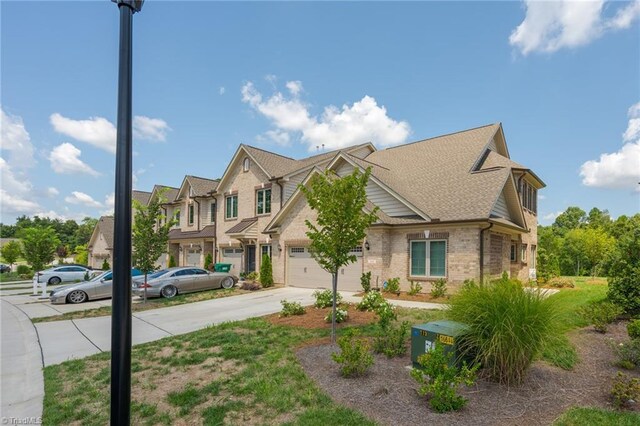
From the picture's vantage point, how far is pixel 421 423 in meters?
4.19

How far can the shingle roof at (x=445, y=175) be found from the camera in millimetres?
15086

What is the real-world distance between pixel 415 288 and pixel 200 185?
21.5 m

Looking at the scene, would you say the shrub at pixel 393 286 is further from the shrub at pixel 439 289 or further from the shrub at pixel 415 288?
the shrub at pixel 439 289

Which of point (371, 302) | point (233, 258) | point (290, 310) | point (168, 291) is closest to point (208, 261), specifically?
point (233, 258)

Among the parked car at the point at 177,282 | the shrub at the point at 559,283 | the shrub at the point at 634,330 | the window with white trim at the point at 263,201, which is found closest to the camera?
the shrub at the point at 634,330

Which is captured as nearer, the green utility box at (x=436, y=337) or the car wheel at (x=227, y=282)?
the green utility box at (x=436, y=337)

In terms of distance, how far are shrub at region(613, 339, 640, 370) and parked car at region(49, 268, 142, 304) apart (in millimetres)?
20006

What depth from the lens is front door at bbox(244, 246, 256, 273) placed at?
77.0 feet

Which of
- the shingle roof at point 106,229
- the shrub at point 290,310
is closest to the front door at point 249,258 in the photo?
the shrub at point 290,310

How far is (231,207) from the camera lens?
85.0ft

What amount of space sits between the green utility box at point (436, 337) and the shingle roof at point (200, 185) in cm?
2501

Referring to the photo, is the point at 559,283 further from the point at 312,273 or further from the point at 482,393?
the point at 482,393

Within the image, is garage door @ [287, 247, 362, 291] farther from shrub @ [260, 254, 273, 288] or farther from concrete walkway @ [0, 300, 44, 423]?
concrete walkway @ [0, 300, 44, 423]

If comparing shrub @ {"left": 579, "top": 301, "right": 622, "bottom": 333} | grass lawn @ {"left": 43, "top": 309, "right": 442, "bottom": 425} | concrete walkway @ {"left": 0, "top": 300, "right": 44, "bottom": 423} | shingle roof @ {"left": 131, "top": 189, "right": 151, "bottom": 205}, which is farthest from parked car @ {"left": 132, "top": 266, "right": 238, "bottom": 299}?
shingle roof @ {"left": 131, "top": 189, "right": 151, "bottom": 205}
